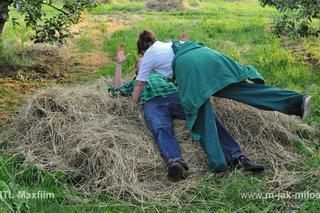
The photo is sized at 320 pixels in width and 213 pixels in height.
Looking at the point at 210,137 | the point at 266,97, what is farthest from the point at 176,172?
the point at 266,97

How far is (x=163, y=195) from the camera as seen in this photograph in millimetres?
4168

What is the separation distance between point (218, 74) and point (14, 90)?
353 centimetres

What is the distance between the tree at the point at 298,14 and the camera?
23.3 ft

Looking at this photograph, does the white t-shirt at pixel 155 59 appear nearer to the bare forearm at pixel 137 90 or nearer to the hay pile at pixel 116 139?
the bare forearm at pixel 137 90

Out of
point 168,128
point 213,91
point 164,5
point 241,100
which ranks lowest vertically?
point 164,5

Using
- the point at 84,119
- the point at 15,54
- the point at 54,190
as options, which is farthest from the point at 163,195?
the point at 15,54

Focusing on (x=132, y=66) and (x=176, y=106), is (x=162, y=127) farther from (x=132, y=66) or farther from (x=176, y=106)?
(x=132, y=66)

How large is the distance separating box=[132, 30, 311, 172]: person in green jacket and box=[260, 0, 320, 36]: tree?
244 cm

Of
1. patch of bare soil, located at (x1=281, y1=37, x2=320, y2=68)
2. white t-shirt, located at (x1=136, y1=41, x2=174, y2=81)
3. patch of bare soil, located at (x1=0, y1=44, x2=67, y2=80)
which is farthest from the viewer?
patch of bare soil, located at (x1=281, y1=37, x2=320, y2=68)

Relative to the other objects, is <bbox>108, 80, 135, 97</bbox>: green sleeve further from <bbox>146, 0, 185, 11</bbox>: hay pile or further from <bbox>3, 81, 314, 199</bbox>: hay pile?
<bbox>146, 0, 185, 11</bbox>: hay pile

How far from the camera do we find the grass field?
13.1ft

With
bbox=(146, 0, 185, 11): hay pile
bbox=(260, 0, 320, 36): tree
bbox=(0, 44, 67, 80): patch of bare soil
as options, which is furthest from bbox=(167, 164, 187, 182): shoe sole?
Answer: bbox=(146, 0, 185, 11): hay pile

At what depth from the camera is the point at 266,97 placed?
4.77 m

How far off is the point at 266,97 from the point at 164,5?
48.6 feet
